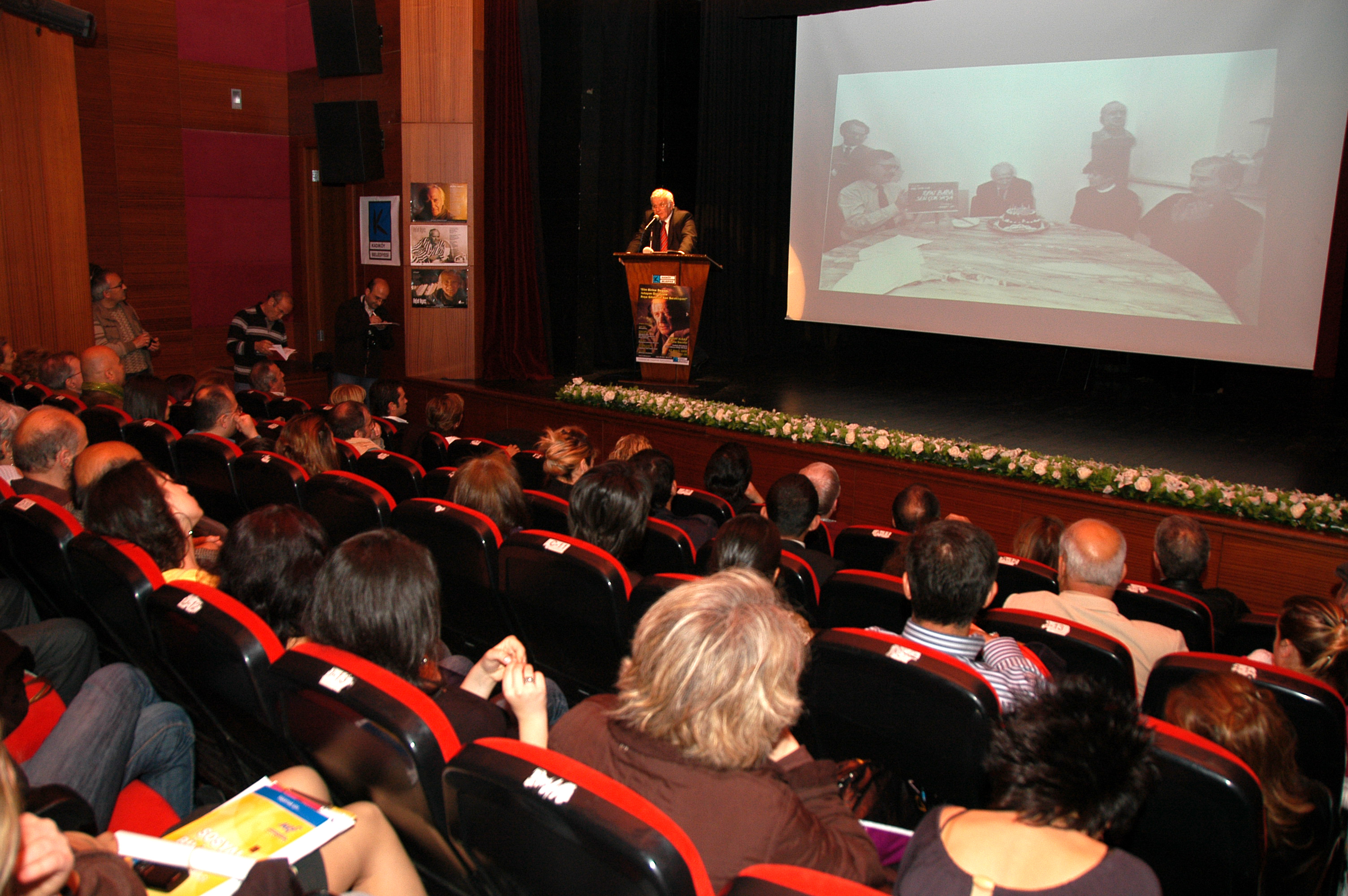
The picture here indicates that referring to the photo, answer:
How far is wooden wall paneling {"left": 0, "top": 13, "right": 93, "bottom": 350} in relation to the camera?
7141 mm

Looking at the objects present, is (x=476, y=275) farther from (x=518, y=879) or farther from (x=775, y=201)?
(x=518, y=879)

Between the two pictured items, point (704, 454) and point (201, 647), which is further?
point (704, 454)

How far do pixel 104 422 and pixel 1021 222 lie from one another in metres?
6.60

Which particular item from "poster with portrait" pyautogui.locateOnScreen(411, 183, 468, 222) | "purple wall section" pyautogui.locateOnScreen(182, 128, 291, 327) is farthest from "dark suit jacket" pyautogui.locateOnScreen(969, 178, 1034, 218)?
"purple wall section" pyautogui.locateOnScreen(182, 128, 291, 327)

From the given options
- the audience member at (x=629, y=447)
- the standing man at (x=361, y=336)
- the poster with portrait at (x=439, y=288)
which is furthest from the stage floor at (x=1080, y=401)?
the audience member at (x=629, y=447)

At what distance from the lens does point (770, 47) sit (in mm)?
10047

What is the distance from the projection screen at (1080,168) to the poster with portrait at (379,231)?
3888mm

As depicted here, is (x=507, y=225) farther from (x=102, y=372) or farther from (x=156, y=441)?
(x=156, y=441)

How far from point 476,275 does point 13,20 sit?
3963 mm

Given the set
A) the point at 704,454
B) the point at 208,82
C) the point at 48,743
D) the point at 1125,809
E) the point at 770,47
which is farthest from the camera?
the point at 770,47

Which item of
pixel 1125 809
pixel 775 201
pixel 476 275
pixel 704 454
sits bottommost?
pixel 704 454

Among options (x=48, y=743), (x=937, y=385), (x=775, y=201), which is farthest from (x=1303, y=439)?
(x=48, y=743)

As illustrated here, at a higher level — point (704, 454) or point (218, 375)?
point (218, 375)

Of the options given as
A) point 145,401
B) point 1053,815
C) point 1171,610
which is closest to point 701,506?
Result: point 1171,610
